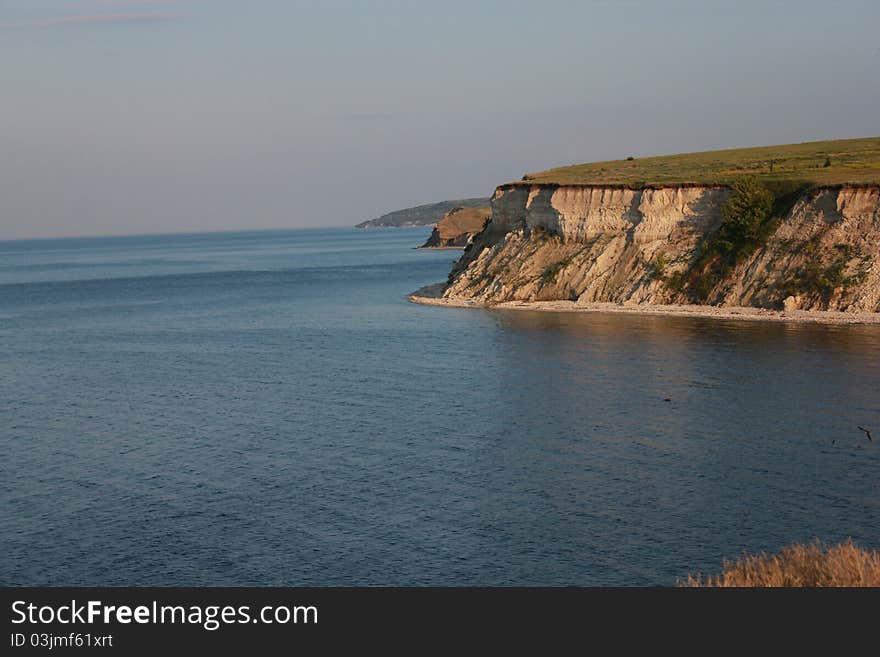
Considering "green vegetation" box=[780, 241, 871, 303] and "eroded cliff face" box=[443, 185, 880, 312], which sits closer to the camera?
"green vegetation" box=[780, 241, 871, 303]

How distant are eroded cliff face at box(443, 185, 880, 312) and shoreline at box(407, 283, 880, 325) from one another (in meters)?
1.24

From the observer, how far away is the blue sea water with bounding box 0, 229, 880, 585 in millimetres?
33281

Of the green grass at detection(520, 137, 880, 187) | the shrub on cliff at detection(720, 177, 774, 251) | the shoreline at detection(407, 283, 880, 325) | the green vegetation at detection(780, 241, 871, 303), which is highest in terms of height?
the green grass at detection(520, 137, 880, 187)

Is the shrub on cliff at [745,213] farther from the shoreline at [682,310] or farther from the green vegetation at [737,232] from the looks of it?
the shoreline at [682,310]

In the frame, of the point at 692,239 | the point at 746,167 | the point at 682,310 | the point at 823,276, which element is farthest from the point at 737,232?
the point at 746,167

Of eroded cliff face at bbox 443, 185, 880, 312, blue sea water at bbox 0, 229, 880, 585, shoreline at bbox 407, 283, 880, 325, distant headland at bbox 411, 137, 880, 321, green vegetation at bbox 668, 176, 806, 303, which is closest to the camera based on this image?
blue sea water at bbox 0, 229, 880, 585

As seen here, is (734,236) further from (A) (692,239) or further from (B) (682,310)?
(B) (682,310)

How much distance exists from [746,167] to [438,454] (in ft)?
257

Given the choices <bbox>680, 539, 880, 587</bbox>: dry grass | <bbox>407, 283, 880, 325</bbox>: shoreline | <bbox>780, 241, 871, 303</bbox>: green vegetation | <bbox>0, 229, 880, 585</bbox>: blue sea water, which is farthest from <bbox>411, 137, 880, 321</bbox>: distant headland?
<bbox>680, 539, 880, 587</bbox>: dry grass

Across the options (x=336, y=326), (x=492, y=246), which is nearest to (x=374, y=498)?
(x=336, y=326)

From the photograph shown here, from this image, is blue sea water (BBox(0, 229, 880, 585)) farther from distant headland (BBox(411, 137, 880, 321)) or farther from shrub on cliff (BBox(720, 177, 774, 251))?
shrub on cliff (BBox(720, 177, 774, 251))

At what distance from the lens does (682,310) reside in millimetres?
91438

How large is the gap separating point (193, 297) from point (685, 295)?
6687 centimetres

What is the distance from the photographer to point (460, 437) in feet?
159
